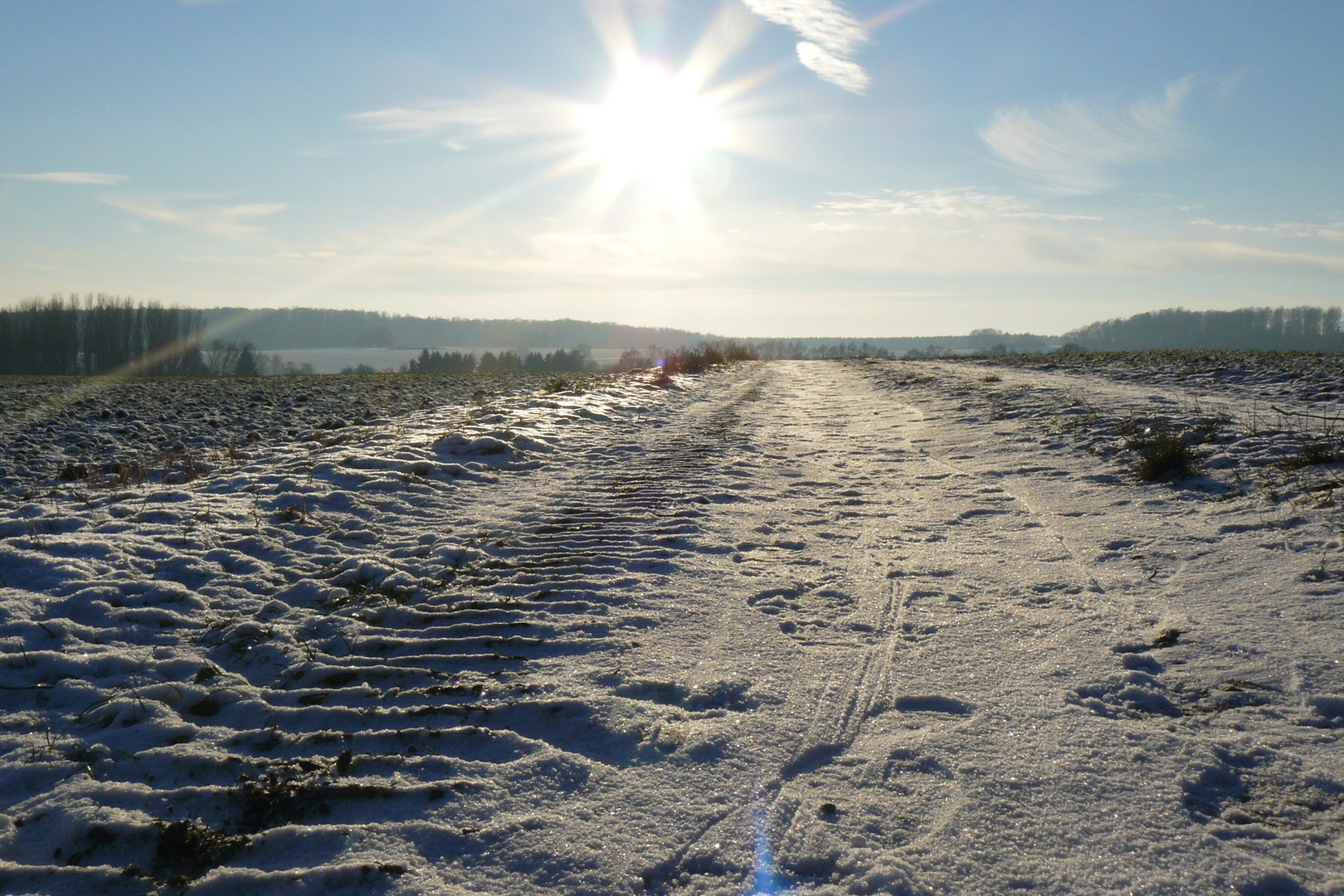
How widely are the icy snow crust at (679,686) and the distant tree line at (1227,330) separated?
5931 inches

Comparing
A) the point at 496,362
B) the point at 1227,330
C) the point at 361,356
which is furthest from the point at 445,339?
the point at 1227,330

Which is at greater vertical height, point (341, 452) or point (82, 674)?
point (341, 452)

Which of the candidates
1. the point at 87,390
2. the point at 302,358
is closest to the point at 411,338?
the point at 302,358

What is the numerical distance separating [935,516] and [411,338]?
17463 centimetres

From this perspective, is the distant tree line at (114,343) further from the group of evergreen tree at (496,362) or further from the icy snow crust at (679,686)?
the icy snow crust at (679,686)

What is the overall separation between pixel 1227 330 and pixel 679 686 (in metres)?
178

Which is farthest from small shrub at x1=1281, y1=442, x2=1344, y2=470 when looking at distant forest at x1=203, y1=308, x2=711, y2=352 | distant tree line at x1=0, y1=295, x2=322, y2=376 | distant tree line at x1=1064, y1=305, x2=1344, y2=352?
distant tree line at x1=1064, y1=305, x2=1344, y2=352

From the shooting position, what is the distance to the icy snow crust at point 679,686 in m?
1.99

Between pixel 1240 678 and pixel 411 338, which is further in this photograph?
pixel 411 338

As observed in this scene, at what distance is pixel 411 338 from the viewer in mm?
164625

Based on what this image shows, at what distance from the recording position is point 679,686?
2926 mm

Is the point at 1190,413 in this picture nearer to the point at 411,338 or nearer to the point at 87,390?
the point at 87,390

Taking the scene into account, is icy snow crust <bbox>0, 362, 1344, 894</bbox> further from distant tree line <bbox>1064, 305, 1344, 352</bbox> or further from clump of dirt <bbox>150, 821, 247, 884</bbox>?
distant tree line <bbox>1064, 305, 1344, 352</bbox>

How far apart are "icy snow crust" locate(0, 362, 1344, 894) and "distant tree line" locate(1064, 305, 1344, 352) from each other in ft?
494
